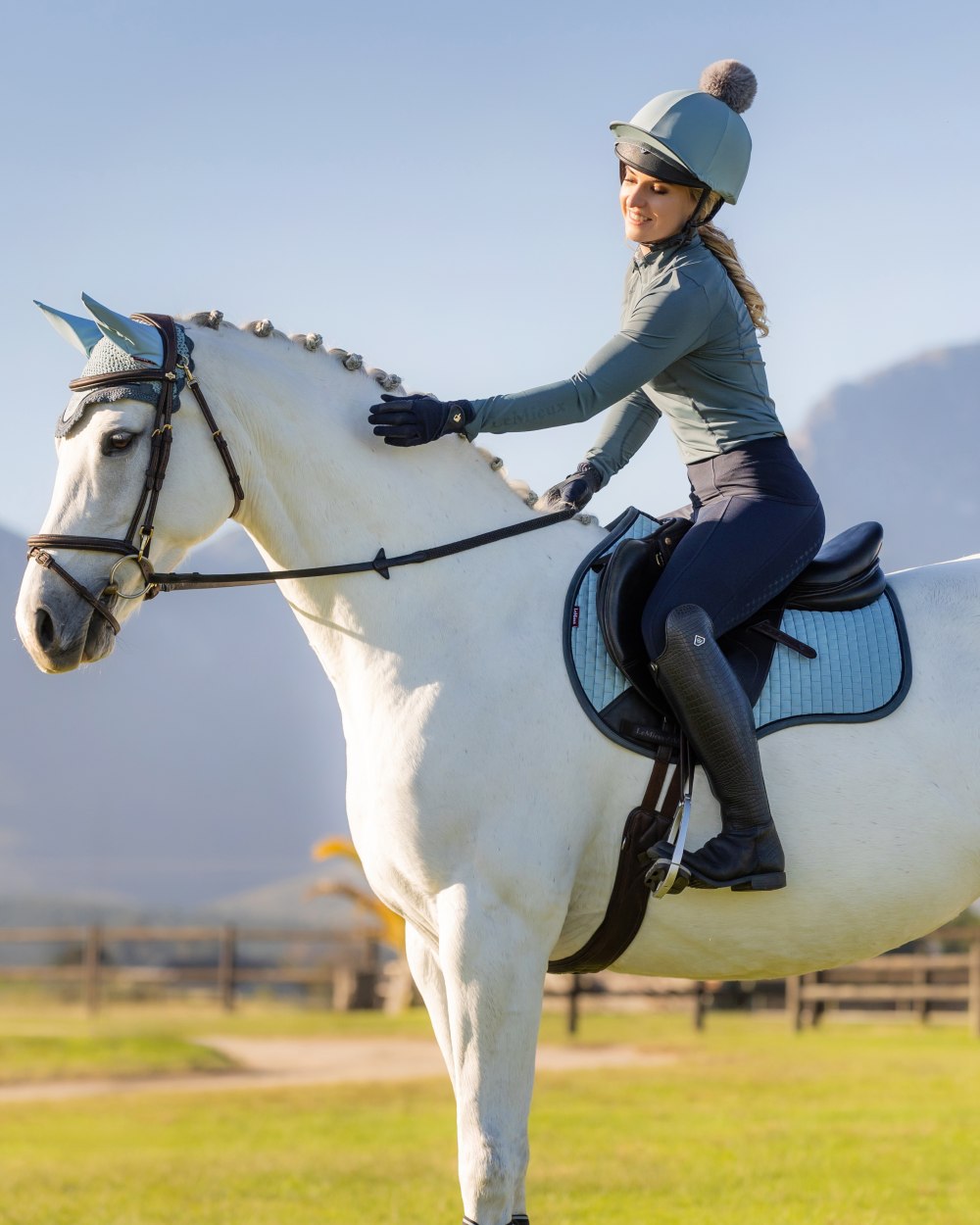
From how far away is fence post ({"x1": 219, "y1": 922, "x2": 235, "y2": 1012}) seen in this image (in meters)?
27.2

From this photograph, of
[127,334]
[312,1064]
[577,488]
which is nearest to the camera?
[127,334]

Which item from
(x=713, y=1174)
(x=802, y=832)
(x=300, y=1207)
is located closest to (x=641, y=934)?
(x=802, y=832)

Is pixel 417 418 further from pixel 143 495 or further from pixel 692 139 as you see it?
pixel 692 139

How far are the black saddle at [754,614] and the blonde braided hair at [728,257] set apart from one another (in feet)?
2.34

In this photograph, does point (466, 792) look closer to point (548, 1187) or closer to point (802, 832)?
point (802, 832)

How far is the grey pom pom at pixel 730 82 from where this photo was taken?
431 centimetres

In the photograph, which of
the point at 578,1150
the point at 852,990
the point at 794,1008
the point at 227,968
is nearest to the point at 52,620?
the point at 578,1150

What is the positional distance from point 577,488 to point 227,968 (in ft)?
80.5

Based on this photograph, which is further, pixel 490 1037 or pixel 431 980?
pixel 431 980

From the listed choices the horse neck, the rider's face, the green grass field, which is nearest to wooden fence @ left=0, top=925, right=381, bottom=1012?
the green grass field

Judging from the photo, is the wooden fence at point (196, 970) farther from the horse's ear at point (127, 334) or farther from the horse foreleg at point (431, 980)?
the horse's ear at point (127, 334)

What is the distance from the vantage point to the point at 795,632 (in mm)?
4172

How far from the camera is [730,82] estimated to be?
431cm

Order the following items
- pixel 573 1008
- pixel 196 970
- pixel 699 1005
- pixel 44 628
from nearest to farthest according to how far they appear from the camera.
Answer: pixel 44 628
pixel 573 1008
pixel 699 1005
pixel 196 970
